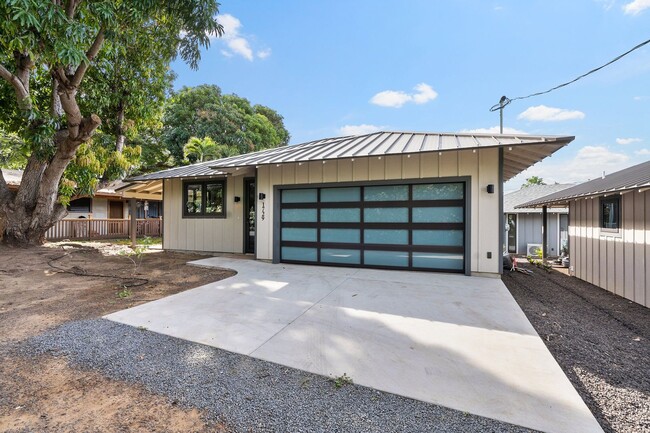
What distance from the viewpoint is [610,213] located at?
6.00 meters

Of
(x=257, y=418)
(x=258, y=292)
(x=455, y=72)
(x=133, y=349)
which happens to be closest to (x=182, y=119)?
(x=455, y=72)

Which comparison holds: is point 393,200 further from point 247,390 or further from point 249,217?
point 247,390


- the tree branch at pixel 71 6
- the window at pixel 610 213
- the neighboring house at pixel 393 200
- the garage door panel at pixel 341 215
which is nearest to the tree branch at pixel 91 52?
the tree branch at pixel 71 6

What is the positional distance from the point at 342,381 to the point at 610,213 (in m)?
7.08

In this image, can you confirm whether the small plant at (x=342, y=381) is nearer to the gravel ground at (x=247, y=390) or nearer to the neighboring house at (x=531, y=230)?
the gravel ground at (x=247, y=390)

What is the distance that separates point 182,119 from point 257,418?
22164mm

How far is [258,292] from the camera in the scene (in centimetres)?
461

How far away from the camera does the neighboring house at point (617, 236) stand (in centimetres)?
479

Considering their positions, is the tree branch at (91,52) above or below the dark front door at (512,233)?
above

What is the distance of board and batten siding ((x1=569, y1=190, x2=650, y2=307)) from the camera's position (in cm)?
482

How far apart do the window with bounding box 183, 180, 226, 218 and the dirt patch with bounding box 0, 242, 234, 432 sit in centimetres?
229

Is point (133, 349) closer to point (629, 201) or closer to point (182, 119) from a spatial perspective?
point (629, 201)

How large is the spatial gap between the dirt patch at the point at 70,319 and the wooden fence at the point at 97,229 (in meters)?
6.58

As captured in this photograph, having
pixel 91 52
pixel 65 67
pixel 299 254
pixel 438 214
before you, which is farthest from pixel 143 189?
pixel 438 214
